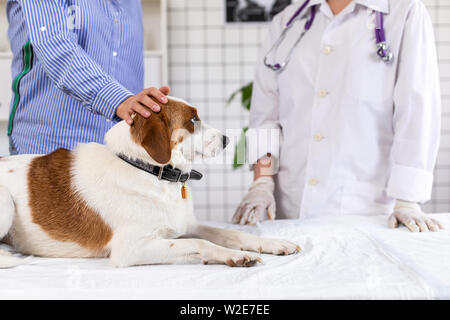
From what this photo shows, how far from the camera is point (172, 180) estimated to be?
1.08 metres

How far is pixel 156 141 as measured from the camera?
39.4 inches

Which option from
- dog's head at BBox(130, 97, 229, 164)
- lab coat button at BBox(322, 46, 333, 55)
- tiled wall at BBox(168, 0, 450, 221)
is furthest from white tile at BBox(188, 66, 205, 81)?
dog's head at BBox(130, 97, 229, 164)

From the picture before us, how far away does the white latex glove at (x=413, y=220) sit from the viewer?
4.00 ft

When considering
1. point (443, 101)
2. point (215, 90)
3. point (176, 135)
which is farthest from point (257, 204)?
point (443, 101)

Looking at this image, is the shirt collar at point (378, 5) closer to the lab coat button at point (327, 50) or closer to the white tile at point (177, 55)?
the lab coat button at point (327, 50)

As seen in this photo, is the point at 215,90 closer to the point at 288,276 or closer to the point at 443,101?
the point at 443,101

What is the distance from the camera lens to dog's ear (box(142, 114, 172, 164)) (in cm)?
100

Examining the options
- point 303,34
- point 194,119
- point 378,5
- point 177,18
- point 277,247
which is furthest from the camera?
point 177,18

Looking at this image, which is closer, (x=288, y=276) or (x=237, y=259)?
(x=288, y=276)

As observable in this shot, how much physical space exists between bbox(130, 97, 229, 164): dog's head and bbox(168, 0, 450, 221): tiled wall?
6.66 feet

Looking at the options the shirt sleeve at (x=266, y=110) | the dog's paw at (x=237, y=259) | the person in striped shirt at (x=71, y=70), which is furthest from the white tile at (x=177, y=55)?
the dog's paw at (x=237, y=259)

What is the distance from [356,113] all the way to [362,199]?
0.29 m
